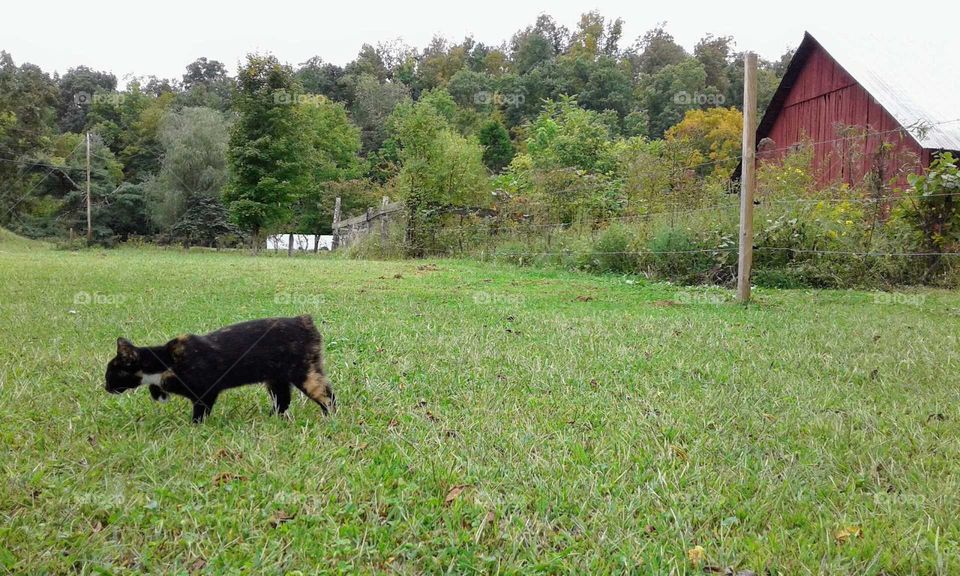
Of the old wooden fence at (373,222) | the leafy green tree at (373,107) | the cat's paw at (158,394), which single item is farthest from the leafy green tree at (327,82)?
the cat's paw at (158,394)

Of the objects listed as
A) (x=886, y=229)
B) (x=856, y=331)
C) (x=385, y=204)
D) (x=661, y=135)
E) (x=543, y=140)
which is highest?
(x=661, y=135)

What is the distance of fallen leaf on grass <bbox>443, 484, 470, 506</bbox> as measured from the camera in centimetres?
214

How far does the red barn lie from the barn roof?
19mm

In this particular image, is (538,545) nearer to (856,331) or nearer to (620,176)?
(856,331)

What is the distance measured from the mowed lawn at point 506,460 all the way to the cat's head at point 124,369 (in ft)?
0.63

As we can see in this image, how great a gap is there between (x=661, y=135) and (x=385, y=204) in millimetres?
20149

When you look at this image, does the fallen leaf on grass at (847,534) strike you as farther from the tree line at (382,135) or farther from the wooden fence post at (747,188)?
the tree line at (382,135)

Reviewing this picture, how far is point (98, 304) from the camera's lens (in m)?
6.30

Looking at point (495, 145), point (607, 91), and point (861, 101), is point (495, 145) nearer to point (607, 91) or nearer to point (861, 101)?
point (607, 91)

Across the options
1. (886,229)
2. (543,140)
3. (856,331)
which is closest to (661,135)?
(543,140)

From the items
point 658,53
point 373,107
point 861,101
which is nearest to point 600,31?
point 658,53

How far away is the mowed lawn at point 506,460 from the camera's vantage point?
1821mm

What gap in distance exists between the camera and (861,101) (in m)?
15.5

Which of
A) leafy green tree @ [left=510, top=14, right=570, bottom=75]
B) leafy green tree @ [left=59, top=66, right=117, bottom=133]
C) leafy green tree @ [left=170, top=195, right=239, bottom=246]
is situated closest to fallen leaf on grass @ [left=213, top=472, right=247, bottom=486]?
leafy green tree @ [left=170, top=195, right=239, bottom=246]
